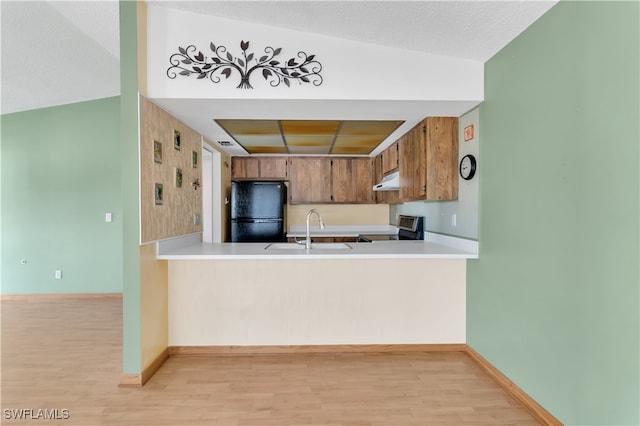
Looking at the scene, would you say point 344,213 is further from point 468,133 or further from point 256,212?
point 468,133

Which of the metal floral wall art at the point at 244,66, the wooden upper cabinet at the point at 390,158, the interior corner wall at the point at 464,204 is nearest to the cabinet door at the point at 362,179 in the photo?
the wooden upper cabinet at the point at 390,158

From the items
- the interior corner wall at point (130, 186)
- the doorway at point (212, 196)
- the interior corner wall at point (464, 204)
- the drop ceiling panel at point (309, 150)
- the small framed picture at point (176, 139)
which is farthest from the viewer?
the drop ceiling panel at point (309, 150)

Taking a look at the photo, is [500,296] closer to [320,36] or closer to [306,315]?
[306,315]

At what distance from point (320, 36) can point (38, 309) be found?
4.62m

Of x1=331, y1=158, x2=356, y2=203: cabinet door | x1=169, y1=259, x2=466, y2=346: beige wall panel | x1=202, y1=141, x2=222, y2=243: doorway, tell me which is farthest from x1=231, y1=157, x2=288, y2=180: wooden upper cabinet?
x1=169, y1=259, x2=466, y2=346: beige wall panel

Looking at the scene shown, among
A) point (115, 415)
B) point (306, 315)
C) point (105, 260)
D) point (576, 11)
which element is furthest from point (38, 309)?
point (576, 11)

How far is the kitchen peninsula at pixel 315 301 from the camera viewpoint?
2934 millimetres

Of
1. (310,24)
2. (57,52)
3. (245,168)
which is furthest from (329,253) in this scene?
(57,52)

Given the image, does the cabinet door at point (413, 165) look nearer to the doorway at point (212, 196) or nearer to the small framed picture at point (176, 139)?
the small framed picture at point (176, 139)

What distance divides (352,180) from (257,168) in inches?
57.4

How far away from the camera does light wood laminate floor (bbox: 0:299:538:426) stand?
203 centimetres

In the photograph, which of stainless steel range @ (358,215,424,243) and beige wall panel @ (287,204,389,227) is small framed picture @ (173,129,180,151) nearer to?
stainless steel range @ (358,215,424,243)

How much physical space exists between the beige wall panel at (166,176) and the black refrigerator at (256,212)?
1.07 meters

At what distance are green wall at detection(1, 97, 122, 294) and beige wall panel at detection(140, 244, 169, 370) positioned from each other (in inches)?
92.4
